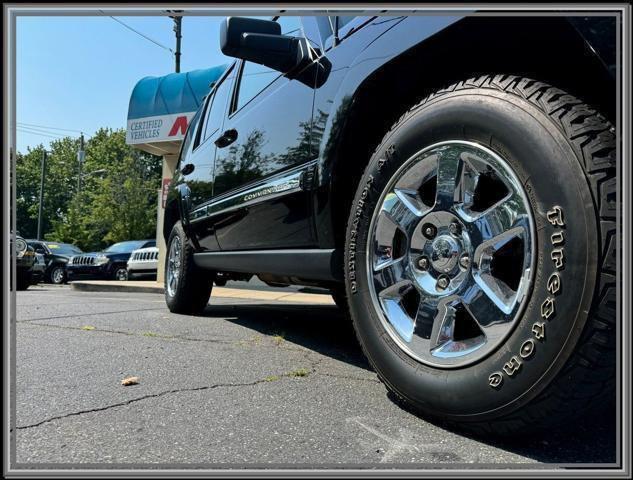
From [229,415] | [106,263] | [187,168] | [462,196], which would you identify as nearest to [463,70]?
[462,196]

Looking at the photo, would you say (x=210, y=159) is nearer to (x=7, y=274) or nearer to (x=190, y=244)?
(x=190, y=244)

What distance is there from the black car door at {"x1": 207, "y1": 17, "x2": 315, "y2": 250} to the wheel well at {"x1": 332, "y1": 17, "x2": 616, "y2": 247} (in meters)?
0.23

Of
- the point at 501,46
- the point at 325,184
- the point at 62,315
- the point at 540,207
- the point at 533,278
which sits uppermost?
the point at 501,46

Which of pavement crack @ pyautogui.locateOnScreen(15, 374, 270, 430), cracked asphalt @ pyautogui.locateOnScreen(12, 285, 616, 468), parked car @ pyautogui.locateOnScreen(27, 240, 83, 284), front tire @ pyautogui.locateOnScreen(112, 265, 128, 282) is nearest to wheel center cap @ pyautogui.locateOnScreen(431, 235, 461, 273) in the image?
cracked asphalt @ pyautogui.locateOnScreen(12, 285, 616, 468)

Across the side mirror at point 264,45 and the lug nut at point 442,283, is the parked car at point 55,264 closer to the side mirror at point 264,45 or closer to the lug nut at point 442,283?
the side mirror at point 264,45

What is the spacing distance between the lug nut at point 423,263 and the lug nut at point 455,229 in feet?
0.43

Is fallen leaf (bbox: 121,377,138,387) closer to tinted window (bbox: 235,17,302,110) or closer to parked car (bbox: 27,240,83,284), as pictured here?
tinted window (bbox: 235,17,302,110)

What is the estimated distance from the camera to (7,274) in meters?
1.33

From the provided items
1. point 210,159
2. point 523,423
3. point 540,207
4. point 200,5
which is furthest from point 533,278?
point 210,159

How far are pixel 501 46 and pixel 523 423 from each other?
1108mm

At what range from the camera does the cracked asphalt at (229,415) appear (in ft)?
4.42

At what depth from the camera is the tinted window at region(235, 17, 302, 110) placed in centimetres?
247

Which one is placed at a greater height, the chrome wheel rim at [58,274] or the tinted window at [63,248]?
the tinted window at [63,248]

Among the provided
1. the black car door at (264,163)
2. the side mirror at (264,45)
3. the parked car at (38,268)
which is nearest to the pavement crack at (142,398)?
the black car door at (264,163)
